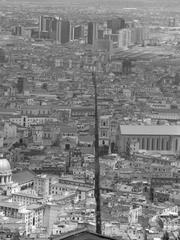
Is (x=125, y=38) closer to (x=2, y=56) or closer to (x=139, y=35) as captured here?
(x=139, y=35)

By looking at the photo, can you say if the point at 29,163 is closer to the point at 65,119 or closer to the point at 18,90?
the point at 65,119

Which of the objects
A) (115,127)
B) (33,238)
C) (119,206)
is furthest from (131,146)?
(33,238)

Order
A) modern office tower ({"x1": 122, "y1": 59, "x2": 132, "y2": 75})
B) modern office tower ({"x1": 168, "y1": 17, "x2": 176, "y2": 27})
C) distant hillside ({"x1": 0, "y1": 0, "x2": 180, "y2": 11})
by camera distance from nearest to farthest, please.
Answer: modern office tower ({"x1": 122, "y1": 59, "x2": 132, "y2": 75})
modern office tower ({"x1": 168, "y1": 17, "x2": 176, "y2": 27})
distant hillside ({"x1": 0, "y1": 0, "x2": 180, "y2": 11})

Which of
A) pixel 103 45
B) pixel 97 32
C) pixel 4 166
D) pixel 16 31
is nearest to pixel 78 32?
pixel 97 32

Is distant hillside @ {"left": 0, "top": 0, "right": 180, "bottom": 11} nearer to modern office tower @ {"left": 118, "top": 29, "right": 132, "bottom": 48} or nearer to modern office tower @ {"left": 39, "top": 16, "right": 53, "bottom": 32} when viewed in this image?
modern office tower @ {"left": 39, "top": 16, "right": 53, "bottom": 32}

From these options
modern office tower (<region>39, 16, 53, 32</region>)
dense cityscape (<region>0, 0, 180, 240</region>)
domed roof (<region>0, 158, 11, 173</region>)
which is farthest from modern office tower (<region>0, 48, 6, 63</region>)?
domed roof (<region>0, 158, 11, 173</region>)

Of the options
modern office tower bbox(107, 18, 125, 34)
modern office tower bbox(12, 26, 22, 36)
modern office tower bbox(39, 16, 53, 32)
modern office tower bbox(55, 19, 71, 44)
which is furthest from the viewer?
modern office tower bbox(39, 16, 53, 32)
